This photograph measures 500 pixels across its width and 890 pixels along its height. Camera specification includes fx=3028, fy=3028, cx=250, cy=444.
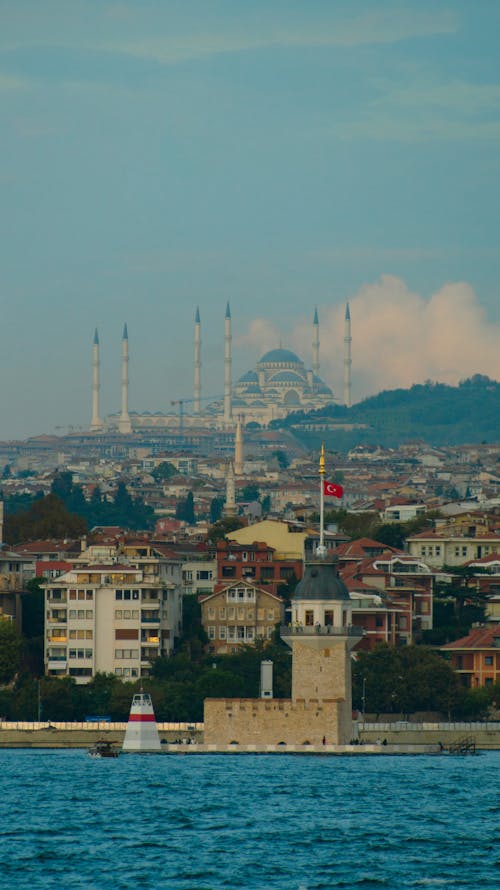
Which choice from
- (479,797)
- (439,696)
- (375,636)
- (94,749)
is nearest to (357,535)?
(375,636)

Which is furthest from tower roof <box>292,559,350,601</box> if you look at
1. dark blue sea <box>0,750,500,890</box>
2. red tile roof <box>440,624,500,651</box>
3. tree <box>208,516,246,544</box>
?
tree <box>208,516,246,544</box>

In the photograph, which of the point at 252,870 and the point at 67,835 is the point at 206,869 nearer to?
the point at 252,870

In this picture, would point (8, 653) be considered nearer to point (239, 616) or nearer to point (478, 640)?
point (239, 616)

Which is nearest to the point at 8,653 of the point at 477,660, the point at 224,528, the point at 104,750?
the point at 477,660

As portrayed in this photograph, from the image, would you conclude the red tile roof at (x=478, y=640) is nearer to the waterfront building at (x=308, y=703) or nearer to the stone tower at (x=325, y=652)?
the stone tower at (x=325, y=652)

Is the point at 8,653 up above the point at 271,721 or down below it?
above

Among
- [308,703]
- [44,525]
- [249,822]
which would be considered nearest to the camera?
[249,822]

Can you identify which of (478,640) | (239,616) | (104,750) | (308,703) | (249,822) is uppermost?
(239,616)
